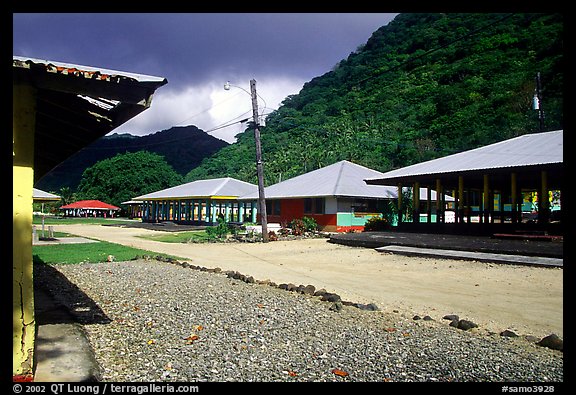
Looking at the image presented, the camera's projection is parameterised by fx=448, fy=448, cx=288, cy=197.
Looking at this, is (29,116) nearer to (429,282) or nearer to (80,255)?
(429,282)

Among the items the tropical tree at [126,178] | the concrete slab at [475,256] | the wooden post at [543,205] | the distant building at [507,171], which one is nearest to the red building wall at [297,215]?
the distant building at [507,171]

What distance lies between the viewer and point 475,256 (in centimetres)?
1375

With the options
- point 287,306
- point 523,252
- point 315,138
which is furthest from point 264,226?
point 315,138

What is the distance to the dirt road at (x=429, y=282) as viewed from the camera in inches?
273

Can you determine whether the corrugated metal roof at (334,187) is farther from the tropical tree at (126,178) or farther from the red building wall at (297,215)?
the tropical tree at (126,178)

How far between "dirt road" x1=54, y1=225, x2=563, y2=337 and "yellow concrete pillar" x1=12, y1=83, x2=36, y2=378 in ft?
16.6

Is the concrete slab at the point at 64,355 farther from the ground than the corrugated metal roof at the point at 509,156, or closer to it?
closer to it

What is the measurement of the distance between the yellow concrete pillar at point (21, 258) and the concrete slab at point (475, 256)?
36.8 ft

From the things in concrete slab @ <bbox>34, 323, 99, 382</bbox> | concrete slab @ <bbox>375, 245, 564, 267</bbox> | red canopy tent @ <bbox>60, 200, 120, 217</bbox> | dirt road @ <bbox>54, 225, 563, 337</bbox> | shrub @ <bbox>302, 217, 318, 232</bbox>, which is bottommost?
dirt road @ <bbox>54, 225, 563, 337</bbox>

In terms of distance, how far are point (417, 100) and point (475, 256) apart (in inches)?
1917

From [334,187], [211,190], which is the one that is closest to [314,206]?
[334,187]

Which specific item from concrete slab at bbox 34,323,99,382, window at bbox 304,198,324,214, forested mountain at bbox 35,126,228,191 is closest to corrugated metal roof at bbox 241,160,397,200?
window at bbox 304,198,324,214

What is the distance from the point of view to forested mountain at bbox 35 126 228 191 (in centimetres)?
10406

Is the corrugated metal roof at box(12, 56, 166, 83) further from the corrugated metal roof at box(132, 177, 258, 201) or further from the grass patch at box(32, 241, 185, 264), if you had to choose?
the corrugated metal roof at box(132, 177, 258, 201)
